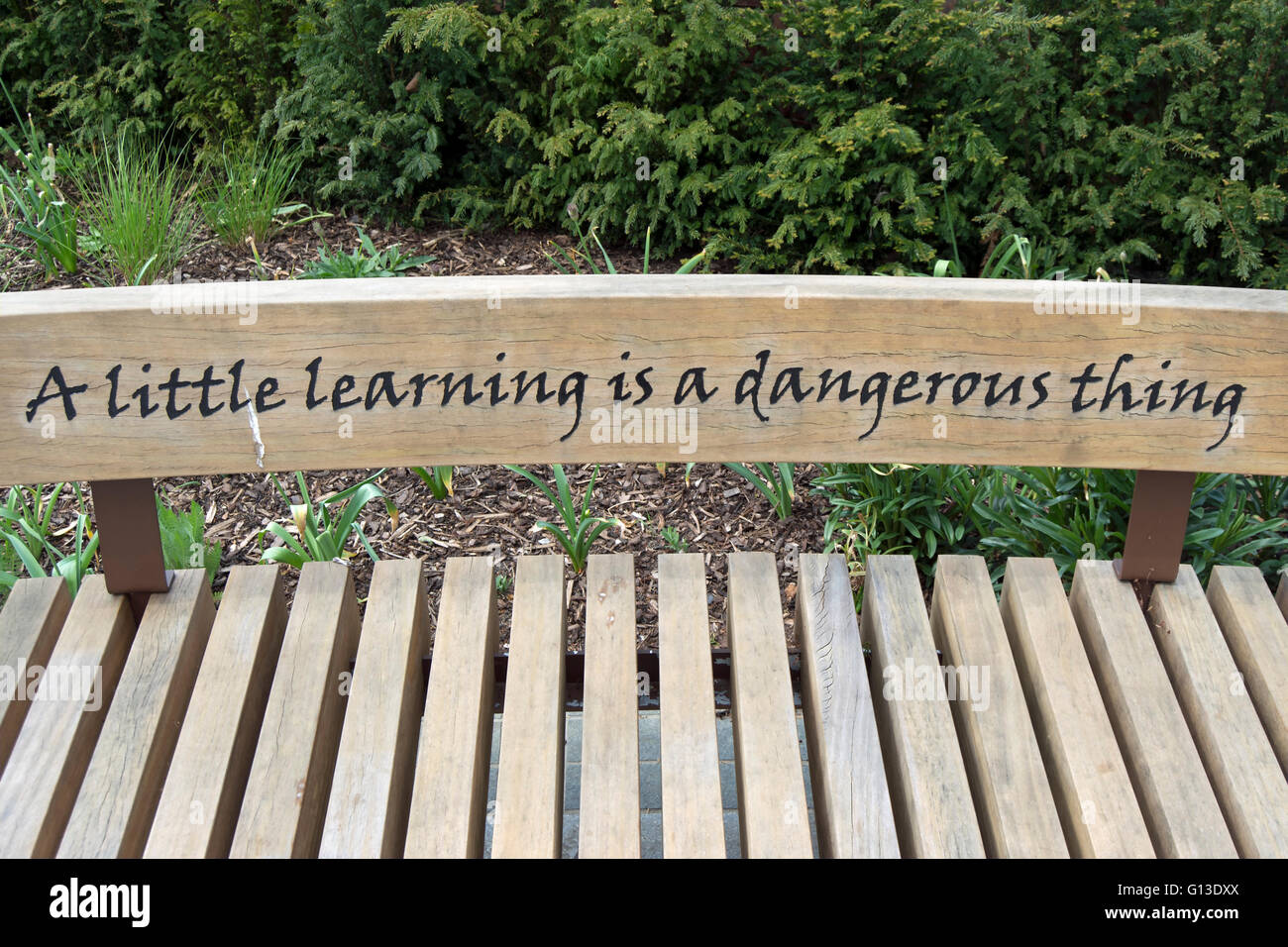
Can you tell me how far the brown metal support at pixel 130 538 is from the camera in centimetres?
181

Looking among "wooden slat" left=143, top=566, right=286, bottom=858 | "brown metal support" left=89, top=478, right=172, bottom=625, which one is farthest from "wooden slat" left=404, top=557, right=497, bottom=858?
"brown metal support" left=89, top=478, right=172, bottom=625

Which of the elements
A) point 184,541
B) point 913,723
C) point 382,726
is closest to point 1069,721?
point 913,723

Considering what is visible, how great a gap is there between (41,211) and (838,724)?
10.7 feet

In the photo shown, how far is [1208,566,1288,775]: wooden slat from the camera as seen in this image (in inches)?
65.7

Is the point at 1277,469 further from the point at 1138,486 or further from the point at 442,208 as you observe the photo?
the point at 442,208

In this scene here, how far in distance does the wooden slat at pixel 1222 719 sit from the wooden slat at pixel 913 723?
0.39 m

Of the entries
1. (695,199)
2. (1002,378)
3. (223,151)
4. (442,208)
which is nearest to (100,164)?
(223,151)

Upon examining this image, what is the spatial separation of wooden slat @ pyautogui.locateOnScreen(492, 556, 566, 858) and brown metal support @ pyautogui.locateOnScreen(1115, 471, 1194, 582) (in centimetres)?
99

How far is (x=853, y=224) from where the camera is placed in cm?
335

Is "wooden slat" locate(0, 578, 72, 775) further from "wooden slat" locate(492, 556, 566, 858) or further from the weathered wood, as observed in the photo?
"wooden slat" locate(492, 556, 566, 858)

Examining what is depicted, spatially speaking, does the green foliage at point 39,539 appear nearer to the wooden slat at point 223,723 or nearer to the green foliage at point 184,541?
the green foliage at point 184,541

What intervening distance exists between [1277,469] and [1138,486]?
0.21 meters

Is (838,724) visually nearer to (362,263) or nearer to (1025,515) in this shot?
(1025,515)

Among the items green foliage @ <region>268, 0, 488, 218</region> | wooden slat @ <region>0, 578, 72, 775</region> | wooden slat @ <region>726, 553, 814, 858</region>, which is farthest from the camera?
green foliage @ <region>268, 0, 488, 218</region>
